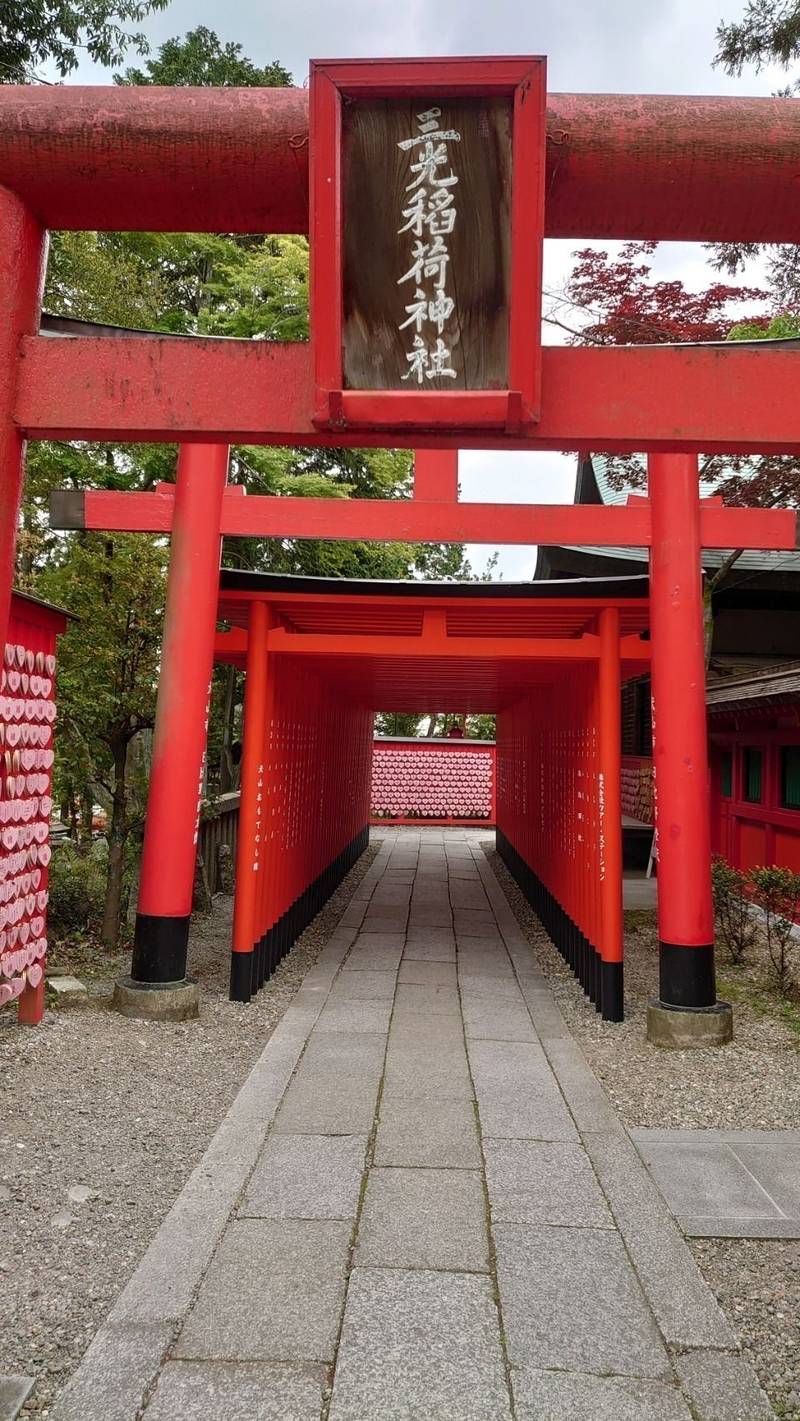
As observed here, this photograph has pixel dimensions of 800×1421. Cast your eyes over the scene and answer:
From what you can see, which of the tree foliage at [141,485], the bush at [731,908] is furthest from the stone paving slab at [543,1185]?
the bush at [731,908]

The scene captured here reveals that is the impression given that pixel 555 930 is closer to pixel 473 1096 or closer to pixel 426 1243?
pixel 473 1096

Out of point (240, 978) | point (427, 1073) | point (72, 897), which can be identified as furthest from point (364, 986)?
point (72, 897)

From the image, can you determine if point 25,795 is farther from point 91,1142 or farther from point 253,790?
point 91,1142

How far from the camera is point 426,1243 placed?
3.48m

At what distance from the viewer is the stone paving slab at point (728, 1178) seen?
12.4 ft

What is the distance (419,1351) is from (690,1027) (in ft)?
12.5

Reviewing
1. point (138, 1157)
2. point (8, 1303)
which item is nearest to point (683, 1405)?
point (8, 1303)

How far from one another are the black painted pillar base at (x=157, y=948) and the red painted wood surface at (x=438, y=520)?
9.00 feet

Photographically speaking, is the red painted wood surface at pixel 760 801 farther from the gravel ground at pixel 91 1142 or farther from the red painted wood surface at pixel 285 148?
the red painted wood surface at pixel 285 148

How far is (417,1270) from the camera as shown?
3.27 meters

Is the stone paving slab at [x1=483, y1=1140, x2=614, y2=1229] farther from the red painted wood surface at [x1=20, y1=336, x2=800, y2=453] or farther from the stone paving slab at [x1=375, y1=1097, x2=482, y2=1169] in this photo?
the red painted wood surface at [x1=20, y1=336, x2=800, y2=453]

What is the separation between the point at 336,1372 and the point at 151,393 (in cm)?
290

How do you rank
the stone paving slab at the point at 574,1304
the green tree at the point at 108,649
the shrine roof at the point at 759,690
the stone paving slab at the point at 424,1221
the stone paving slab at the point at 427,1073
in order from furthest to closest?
1. the shrine roof at the point at 759,690
2. the green tree at the point at 108,649
3. the stone paving slab at the point at 427,1073
4. the stone paving slab at the point at 424,1221
5. the stone paving slab at the point at 574,1304

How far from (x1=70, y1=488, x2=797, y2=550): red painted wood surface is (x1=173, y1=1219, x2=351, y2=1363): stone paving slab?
443 cm
